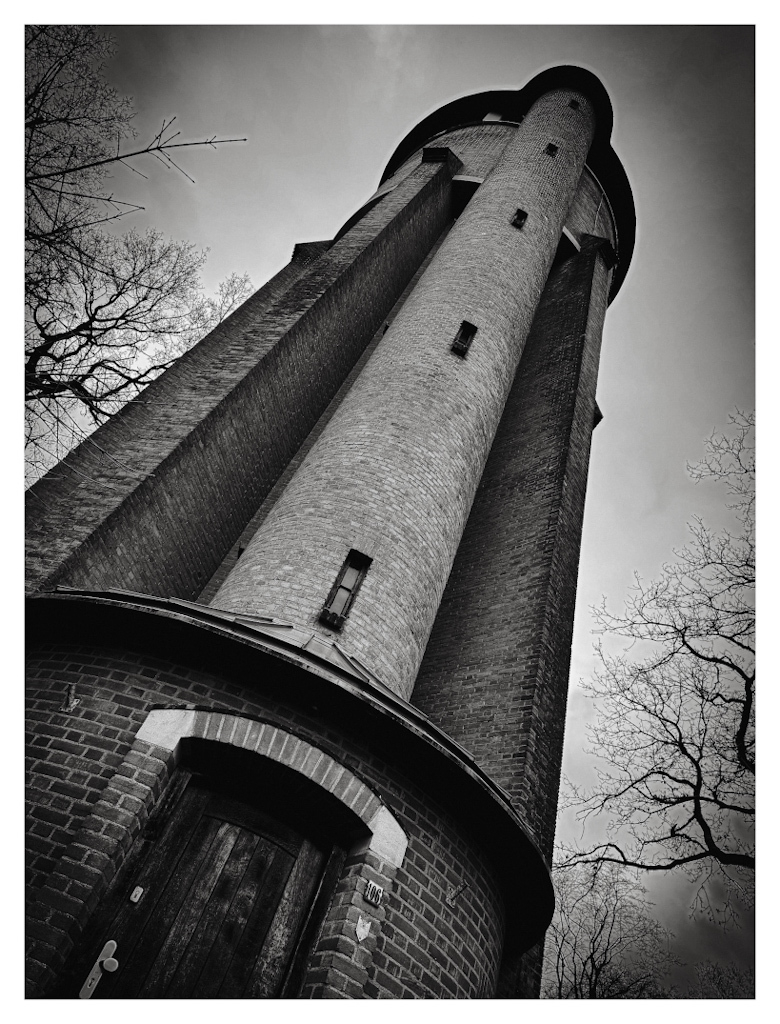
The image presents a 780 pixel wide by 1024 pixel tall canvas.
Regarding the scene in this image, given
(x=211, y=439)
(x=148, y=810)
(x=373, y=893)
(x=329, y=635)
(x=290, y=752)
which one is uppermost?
(x=211, y=439)

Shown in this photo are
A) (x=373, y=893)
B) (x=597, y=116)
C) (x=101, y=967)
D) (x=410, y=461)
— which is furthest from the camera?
(x=597, y=116)

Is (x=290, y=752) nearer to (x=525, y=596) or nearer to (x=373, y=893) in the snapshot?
(x=373, y=893)

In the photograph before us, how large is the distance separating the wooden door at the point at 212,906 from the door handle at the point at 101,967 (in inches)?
1.7

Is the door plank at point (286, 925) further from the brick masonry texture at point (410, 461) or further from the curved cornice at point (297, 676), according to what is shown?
the brick masonry texture at point (410, 461)

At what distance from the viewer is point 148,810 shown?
4.14m

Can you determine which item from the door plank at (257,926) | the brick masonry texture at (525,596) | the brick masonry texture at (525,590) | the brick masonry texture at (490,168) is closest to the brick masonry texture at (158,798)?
the door plank at (257,926)

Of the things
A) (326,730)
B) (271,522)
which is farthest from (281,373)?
(326,730)

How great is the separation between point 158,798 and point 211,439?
14.6 feet

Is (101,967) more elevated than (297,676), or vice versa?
(297,676)

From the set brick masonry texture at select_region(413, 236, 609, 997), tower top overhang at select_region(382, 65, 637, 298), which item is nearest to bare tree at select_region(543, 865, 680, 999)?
brick masonry texture at select_region(413, 236, 609, 997)

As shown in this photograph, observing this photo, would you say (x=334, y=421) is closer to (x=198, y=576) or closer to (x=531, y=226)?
(x=198, y=576)

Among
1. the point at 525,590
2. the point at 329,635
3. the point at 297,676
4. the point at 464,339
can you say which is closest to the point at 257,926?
the point at 297,676

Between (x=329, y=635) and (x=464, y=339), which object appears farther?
(x=464, y=339)

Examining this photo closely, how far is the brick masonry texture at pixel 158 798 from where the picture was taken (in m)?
3.73
